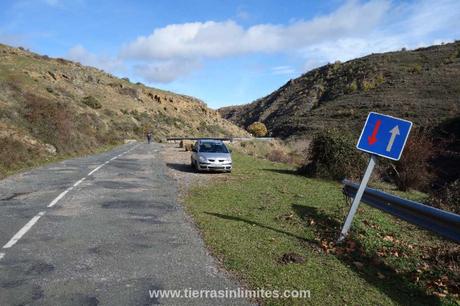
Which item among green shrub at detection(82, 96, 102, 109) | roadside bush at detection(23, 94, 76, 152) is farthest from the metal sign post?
green shrub at detection(82, 96, 102, 109)

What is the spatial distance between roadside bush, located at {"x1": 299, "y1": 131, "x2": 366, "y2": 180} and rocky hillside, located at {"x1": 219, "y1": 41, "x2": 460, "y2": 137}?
28354mm

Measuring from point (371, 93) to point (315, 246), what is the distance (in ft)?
224

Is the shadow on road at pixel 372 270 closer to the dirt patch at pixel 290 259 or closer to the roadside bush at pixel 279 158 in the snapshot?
the dirt patch at pixel 290 259

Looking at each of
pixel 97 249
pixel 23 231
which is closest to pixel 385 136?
pixel 97 249

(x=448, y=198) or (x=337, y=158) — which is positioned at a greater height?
(x=337, y=158)

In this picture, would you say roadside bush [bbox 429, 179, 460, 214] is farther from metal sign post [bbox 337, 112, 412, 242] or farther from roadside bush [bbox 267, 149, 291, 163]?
roadside bush [bbox 267, 149, 291, 163]

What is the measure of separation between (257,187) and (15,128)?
16088mm

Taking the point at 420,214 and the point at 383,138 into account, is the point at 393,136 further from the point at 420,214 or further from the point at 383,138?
the point at 420,214

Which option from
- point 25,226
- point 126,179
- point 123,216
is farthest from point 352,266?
point 126,179

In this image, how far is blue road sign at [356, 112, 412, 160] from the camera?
24.0 ft

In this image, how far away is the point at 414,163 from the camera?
1728 cm

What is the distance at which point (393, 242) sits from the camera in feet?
27.8

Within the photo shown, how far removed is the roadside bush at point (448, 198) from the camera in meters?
11.1

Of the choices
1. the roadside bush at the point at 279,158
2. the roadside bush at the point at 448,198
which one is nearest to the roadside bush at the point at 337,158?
the roadside bush at the point at 448,198
